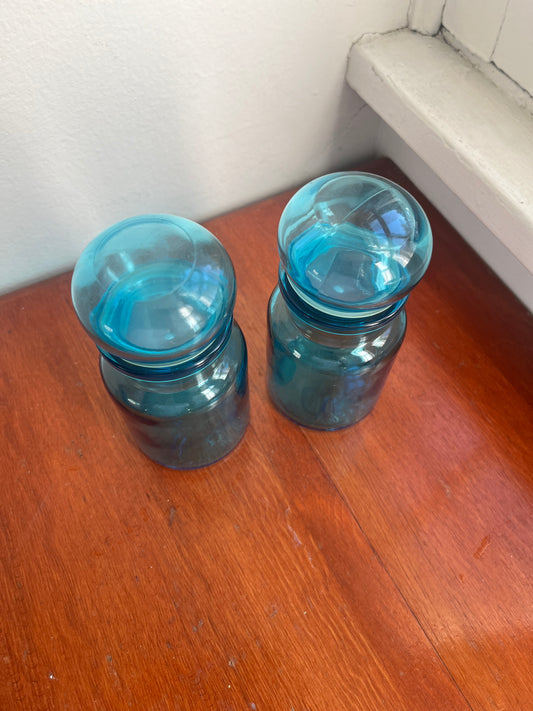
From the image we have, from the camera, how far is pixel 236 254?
1.99ft

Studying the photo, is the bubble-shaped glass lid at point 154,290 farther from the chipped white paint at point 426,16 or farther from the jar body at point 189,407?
the chipped white paint at point 426,16

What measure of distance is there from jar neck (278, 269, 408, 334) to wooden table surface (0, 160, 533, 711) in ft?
0.51

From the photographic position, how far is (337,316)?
38 centimetres

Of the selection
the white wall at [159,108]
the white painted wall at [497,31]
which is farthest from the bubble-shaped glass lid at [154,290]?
the white painted wall at [497,31]

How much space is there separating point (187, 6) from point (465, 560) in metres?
0.51

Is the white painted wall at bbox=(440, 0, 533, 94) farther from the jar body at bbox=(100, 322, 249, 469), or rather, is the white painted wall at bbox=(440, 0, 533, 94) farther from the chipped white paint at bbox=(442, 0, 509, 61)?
the jar body at bbox=(100, 322, 249, 469)

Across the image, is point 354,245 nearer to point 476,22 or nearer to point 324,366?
point 324,366

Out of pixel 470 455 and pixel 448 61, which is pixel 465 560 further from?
pixel 448 61

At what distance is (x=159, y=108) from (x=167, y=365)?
0.28 m

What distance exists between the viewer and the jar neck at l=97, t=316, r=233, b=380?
1.18ft

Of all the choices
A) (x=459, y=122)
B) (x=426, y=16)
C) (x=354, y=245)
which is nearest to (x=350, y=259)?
(x=354, y=245)

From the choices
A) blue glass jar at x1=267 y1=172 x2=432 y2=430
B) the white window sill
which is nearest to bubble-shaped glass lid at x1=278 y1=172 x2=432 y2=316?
blue glass jar at x1=267 y1=172 x2=432 y2=430

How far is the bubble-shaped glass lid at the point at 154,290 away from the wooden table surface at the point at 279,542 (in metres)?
0.18

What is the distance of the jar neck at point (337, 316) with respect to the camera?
1.24ft
